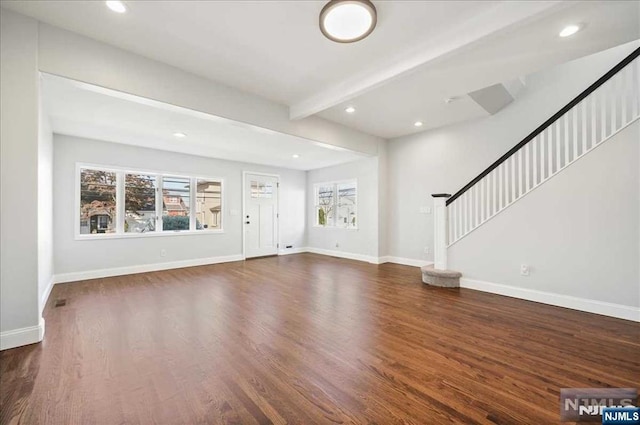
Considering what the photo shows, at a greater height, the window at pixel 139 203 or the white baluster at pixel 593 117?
the white baluster at pixel 593 117

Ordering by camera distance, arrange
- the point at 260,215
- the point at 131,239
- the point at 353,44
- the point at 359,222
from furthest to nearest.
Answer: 1. the point at 260,215
2. the point at 359,222
3. the point at 131,239
4. the point at 353,44

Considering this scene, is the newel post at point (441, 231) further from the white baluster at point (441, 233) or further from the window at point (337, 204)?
the window at point (337, 204)

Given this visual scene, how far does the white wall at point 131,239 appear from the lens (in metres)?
4.61

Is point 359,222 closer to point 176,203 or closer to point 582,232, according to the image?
point 582,232

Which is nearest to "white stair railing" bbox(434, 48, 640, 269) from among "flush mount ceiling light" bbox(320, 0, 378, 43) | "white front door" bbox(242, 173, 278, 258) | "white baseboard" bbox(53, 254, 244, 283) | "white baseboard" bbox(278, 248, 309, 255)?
"flush mount ceiling light" bbox(320, 0, 378, 43)

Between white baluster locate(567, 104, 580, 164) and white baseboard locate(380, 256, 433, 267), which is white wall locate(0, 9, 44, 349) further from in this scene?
white baluster locate(567, 104, 580, 164)

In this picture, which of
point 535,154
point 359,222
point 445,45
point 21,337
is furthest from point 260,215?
point 535,154

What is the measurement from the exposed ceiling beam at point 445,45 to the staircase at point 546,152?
1.83 m

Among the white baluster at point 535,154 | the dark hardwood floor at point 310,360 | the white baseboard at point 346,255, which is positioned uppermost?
the white baluster at point 535,154

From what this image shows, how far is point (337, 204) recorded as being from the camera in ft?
24.6

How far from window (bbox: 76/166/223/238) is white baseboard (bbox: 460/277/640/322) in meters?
5.66

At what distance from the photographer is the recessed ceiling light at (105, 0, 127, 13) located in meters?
2.11

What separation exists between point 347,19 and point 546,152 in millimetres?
3397

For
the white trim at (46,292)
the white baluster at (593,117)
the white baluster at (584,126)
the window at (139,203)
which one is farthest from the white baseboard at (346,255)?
the white trim at (46,292)
